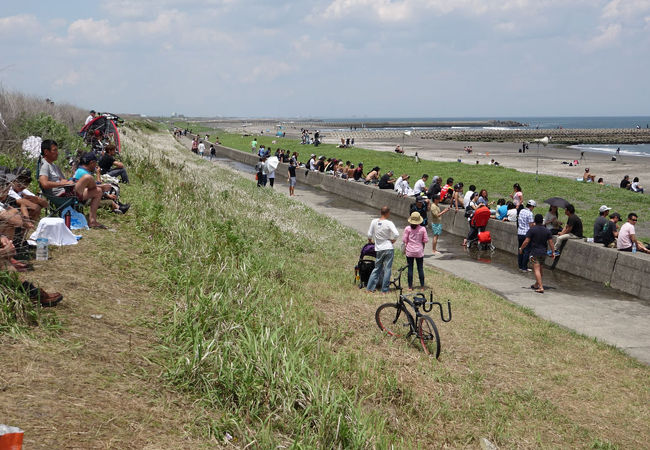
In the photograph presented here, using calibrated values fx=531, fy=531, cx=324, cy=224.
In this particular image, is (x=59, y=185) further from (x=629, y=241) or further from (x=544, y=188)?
(x=544, y=188)

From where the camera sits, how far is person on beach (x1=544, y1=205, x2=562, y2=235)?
49.1 feet

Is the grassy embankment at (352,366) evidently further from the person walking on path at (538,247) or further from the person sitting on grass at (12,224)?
the person sitting on grass at (12,224)

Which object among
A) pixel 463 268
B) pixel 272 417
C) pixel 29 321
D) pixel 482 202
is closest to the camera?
pixel 272 417

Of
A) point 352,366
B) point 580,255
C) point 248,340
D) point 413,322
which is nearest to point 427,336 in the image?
point 413,322

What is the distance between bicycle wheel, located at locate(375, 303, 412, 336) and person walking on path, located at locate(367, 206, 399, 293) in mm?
1516

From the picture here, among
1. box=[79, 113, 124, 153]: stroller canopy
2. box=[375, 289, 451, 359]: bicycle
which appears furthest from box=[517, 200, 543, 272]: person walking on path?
box=[79, 113, 124, 153]: stroller canopy

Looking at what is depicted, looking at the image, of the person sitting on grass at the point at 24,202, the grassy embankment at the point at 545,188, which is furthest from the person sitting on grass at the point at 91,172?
the grassy embankment at the point at 545,188

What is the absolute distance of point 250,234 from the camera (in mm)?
12633

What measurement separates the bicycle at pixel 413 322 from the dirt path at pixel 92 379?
11.9 ft

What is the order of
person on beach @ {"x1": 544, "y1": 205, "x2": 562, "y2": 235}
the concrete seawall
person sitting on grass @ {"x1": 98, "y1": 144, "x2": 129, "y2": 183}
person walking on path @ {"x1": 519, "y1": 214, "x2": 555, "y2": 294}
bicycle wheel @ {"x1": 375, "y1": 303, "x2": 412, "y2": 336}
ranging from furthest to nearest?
person on beach @ {"x1": 544, "y1": 205, "x2": 562, "y2": 235}
person sitting on grass @ {"x1": 98, "y1": 144, "x2": 129, "y2": 183}
the concrete seawall
person walking on path @ {"x1": 519, "y1": 214, "x2": 555, "y2": 294}
bicycle wheel @ {"x1": 375, "y1": 303, "x2": 412, "y2": 336}

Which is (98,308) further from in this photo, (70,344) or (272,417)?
(272,417)

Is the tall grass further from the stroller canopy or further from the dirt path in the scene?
the stroller canopy

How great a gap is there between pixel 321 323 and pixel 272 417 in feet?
10.3

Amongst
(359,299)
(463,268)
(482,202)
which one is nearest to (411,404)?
(359,299)
